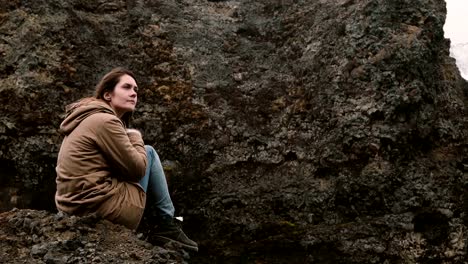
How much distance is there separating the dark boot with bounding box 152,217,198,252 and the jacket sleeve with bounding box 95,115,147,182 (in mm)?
778

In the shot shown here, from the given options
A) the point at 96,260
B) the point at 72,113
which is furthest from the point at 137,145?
the point at 96,260

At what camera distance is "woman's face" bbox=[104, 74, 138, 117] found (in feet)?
18.2

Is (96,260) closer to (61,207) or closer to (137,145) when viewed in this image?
(61,207)

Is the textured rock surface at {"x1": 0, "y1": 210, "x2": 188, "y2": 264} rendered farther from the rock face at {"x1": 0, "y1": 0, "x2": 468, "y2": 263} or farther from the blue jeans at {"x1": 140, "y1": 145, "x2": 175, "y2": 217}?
the rock face at {"x1": 0, "y1": 0, "x2": 468, "y2": 263}

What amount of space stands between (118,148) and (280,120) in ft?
12.4

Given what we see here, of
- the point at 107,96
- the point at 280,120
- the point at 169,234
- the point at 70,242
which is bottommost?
the point at 70,242

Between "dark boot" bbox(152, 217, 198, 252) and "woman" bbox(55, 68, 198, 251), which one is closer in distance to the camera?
"woman" bbox(55, 68, 198, 251)

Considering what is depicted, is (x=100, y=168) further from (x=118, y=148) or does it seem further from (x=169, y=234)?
(x=169, y=234)

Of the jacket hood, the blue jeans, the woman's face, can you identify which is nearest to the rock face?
the blue jeans

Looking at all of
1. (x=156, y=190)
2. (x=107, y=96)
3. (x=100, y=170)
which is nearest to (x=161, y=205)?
(x=156, y=190)

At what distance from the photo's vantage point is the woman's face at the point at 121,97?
5.55 metres

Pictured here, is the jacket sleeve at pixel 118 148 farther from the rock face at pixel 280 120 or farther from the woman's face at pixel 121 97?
the rock face at pixel 280 120

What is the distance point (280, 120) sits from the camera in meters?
8.17

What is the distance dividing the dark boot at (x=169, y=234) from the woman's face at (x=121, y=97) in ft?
4.10
